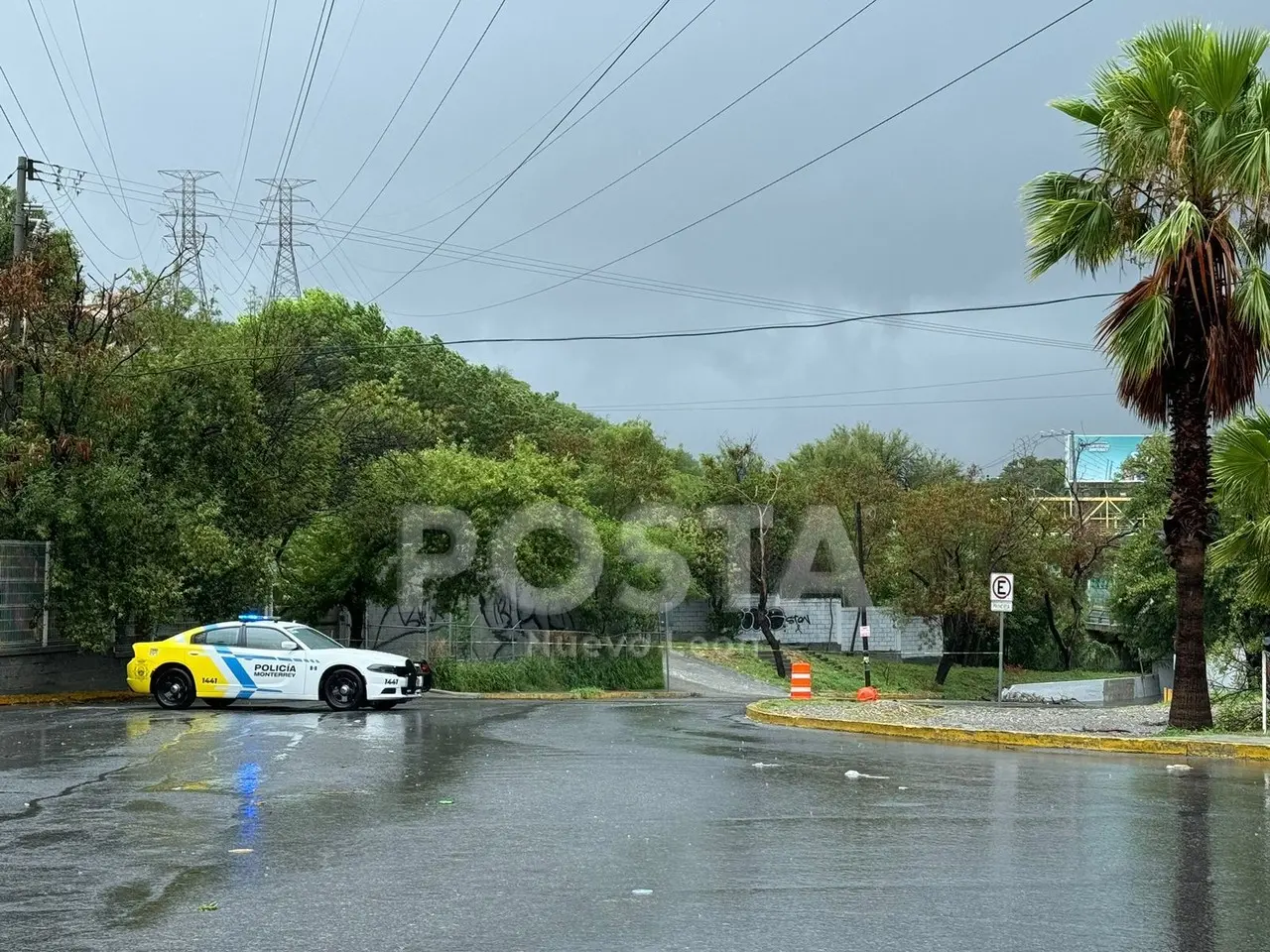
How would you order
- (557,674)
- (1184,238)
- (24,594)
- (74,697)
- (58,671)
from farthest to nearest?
(557,674) < (58,671) < (74,697) < (24,594) < (1184,238)

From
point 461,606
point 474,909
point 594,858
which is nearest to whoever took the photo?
point 474,909

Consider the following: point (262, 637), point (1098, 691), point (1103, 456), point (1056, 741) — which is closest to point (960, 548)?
point (1098, 691)

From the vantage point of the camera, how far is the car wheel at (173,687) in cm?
2219

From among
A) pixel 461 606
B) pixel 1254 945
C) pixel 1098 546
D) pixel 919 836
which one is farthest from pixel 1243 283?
pixel 1098 546

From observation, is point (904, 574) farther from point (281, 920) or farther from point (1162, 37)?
point (281, 920)

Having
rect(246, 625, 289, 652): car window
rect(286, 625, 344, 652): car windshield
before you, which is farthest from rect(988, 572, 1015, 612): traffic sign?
rect(246, 625, 289, 652): car window

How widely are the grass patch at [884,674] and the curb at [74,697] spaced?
77.9 feet

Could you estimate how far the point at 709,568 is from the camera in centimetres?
5200

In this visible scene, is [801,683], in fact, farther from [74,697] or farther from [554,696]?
[74,697]

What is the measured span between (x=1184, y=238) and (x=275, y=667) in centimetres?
1509

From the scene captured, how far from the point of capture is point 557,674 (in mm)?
38344

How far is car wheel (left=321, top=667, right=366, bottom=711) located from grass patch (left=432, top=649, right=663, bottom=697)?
12048 mm

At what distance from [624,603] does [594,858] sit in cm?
3511

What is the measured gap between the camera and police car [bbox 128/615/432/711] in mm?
21969
